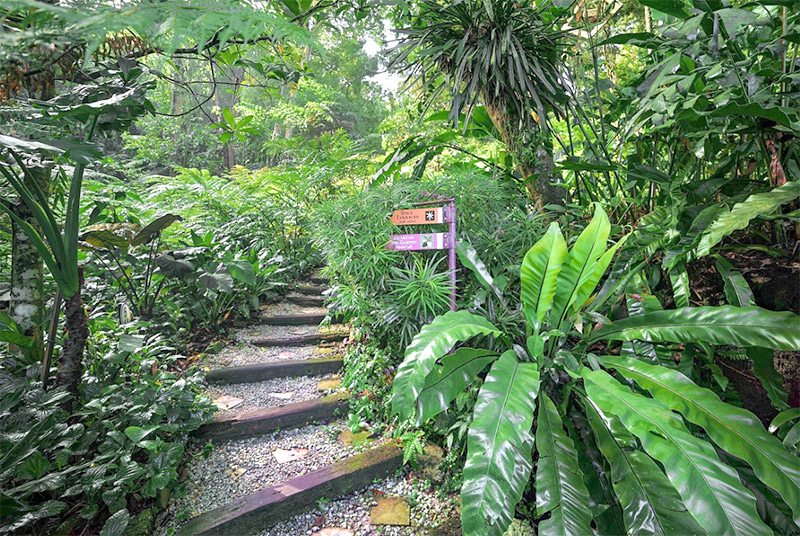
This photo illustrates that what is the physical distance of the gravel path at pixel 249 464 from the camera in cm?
147

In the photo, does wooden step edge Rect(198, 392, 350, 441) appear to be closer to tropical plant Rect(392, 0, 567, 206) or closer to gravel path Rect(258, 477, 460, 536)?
gravel path Rect(258, 477, 460, 536)

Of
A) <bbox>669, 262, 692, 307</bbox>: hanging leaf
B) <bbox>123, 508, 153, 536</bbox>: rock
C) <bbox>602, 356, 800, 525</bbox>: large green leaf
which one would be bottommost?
<bbox>123, 508, 153, 536</bbox>: rock

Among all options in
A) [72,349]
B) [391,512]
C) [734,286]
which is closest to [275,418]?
[391,512]

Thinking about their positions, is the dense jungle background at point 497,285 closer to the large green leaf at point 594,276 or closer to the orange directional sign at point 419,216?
the large green leaf at point 594,276

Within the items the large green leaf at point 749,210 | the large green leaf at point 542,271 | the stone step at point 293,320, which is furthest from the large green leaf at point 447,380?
the stone step at point 293,320

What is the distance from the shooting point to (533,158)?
210cm

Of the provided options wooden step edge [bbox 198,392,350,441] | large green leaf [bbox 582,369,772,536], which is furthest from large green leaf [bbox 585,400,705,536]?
wooden step edge [bbox 198,392,350,441]

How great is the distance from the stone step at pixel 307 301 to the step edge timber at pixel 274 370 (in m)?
0.83

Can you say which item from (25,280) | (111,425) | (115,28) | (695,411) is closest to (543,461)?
(695,411)

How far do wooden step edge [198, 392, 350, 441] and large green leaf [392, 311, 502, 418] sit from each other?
0.97 metres

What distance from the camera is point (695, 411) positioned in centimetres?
96

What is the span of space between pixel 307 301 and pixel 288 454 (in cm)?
167

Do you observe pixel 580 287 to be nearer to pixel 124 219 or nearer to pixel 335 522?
pixel 335 522

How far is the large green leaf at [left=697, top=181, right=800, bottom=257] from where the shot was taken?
0.96 m
